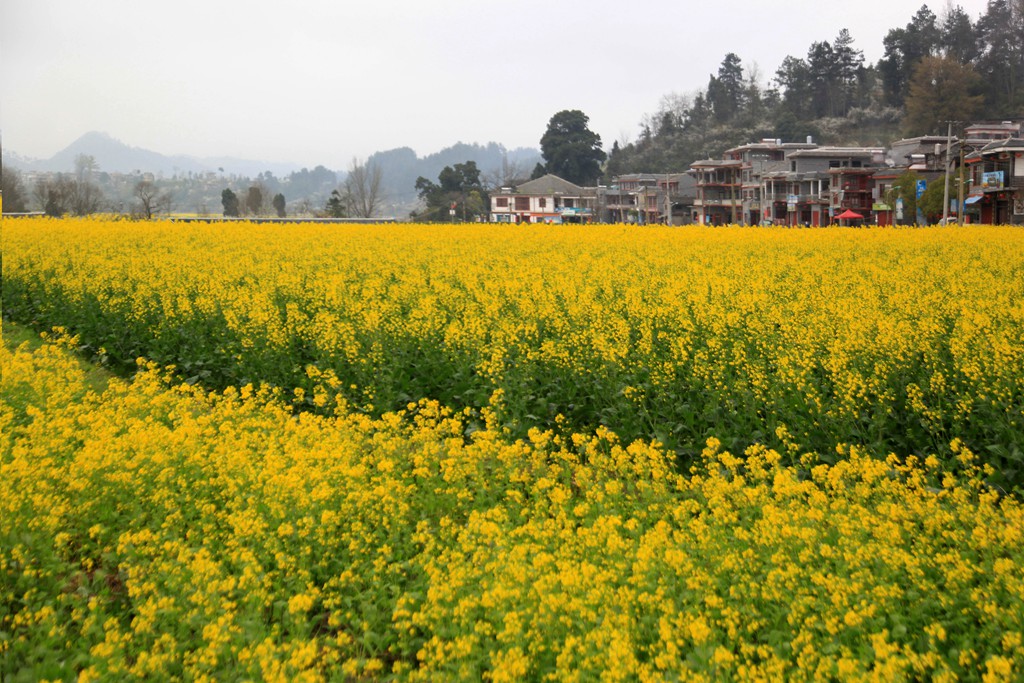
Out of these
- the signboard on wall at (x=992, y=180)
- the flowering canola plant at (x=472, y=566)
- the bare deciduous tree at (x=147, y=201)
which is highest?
the bare deciduous tree at (x=147, y=201)

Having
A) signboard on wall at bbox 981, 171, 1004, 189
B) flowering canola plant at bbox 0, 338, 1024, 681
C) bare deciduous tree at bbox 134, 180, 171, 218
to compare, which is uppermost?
bare deciduous tree at bbox 134, 180, 171, 218

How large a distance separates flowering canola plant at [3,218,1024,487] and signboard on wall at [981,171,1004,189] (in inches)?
870

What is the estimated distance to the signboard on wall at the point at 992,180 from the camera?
120ft

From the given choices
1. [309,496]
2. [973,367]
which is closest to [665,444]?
[973,367]

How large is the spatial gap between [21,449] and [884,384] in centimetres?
605

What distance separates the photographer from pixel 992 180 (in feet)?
122

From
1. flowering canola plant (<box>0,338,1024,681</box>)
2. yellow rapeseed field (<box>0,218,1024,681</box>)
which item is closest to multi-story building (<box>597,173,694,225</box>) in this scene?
yellow rapeseed field (<box>0,218,1024,681</box>)

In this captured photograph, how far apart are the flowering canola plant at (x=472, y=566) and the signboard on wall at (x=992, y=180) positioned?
34608 mm

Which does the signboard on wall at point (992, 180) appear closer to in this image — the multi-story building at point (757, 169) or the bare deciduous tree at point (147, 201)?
the multi-story building at point (757, 169)

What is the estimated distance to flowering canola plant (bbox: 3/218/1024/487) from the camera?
7.06 meters

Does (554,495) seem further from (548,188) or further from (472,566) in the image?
(548,188)

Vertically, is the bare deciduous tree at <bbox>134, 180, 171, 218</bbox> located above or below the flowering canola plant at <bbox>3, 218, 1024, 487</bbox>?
above

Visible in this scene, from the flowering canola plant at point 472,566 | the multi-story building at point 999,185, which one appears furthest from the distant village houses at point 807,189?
the flowering canola plant at point 472,566

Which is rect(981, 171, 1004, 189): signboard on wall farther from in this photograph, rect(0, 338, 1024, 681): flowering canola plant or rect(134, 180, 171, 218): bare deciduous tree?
rect(134, 180, 171, 218): bare deciduous tree
